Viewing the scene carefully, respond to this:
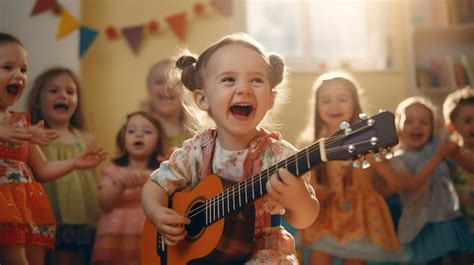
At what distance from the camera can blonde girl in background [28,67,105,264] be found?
1.82 m

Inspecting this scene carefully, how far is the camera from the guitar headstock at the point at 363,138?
889 millimetres

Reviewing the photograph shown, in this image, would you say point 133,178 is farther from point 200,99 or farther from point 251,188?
point 251,188

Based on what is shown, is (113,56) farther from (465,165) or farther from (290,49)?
(465,165)

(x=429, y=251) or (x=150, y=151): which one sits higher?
(x=150, y=151)

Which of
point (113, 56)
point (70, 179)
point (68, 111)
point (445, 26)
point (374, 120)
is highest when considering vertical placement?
point (445, 26)

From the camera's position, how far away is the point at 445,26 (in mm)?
2650

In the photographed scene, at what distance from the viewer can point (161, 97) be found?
2.26m

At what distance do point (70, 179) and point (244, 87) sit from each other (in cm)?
96

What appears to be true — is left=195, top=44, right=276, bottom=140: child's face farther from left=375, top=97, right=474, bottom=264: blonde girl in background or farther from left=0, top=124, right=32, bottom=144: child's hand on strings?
left=375, top=97, right=474, bottom=264: blonde girl in background

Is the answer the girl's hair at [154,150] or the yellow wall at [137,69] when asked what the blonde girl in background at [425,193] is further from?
the girl's hair at [154,150]

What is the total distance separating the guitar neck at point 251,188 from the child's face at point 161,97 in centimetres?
106

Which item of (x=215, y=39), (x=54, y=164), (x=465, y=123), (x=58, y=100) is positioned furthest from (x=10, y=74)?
(x=465, y=123)

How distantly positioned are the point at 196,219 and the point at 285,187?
0.91 feet

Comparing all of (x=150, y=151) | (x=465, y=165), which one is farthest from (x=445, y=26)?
(x=150, y=151)
